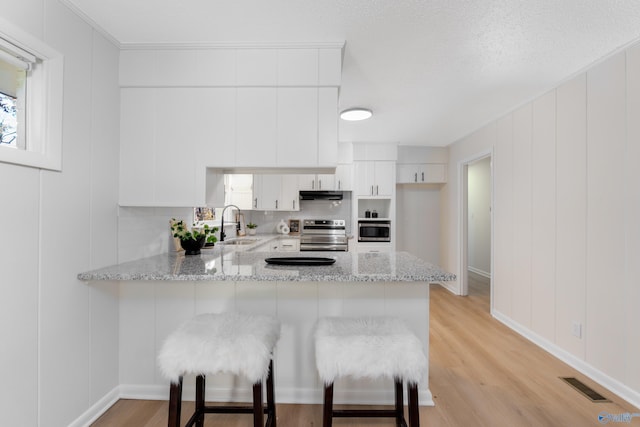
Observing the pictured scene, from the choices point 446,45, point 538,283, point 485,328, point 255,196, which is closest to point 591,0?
point 446,45

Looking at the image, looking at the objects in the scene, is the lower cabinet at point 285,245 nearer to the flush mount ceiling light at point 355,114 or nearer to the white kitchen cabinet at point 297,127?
the flush mount ceiling light at point 355,114

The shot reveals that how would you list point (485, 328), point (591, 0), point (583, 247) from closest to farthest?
point (591, 0) → point (583, 247) → point (485, 328)

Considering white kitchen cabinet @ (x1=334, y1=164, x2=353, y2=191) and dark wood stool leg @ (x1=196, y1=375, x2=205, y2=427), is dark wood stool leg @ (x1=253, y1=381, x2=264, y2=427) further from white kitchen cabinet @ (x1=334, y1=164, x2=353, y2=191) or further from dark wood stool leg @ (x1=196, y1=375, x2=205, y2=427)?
white kitchen cabinet @ (x1=334, y1=164, x2=353, y2=191)

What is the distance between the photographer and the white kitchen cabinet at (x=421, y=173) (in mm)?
5480

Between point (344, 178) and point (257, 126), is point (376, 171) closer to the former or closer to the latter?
point (344, 178)

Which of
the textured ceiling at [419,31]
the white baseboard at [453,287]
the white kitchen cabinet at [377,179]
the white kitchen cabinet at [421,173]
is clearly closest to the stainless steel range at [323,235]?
the white kitchen cabinet at [377,179]

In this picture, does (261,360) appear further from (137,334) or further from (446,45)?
(446,45)

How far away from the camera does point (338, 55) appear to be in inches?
86.1

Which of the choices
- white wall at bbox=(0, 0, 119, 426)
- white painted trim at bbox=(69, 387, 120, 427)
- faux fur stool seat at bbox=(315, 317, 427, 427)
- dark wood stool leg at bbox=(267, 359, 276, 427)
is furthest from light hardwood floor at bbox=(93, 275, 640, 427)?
faux fur stool seat at bbox=(315, 317, 427, 427)

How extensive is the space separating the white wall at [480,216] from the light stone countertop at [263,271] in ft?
16.4

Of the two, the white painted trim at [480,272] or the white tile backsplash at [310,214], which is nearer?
the white tile backsplash at [310,214]

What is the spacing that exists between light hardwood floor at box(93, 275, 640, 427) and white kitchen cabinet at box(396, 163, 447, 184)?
A: 2835mm

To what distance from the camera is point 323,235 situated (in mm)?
5082

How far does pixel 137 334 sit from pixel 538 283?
11.4ft
